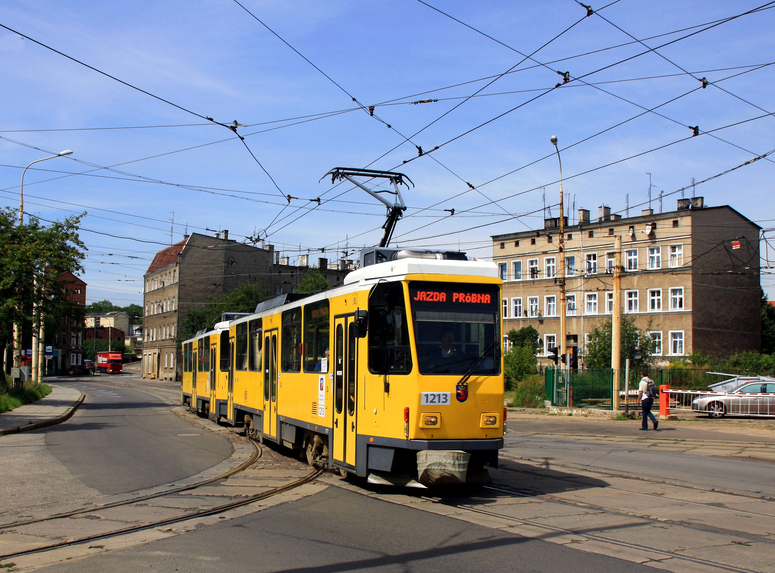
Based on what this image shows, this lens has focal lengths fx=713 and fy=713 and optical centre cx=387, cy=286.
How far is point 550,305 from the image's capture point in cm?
5862

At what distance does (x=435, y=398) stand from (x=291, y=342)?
195 inches

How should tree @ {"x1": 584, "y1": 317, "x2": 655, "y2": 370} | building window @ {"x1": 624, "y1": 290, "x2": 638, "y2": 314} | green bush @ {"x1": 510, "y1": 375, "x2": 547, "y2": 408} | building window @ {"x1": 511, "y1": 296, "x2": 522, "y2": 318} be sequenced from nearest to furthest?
green bush @ {"x1": 510, "y1": 375, "x2": 547, "y2": 408}, tree @ {"x1": 584, "y1": 317, "x2": 655, "y2": 370}, building window @ {"x1": 624, "y1": 290, "x2": 638, "y2": 314}, building window @ {"x1": 511, "y1": 296, "x2": 522, "y2": 318}

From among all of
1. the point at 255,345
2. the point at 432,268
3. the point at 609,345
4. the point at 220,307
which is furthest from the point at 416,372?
the point at 220,307

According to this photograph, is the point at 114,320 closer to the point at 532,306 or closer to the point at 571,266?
the point at 532,306

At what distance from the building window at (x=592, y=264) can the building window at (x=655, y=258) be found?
436cm

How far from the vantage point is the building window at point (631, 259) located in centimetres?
5376

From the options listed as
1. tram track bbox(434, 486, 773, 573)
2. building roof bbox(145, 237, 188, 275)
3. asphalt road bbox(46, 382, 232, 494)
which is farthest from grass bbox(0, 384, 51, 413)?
building roof bbox(145, 237, 188, 275)

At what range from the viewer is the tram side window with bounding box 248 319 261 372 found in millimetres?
16031

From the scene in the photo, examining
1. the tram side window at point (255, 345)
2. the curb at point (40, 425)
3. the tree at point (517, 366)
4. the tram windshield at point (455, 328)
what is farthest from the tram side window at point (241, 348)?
the tree at point (517, 366)

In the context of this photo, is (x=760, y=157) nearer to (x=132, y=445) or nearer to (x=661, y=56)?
(x=661, y=56)

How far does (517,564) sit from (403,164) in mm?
13465

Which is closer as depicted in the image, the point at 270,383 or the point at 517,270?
the point at 270,383

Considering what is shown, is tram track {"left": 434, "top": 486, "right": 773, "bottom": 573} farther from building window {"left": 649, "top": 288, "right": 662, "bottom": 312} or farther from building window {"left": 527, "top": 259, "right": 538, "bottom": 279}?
building window {"left": 527, "top": 259, "right": 538, "bottom": 279}

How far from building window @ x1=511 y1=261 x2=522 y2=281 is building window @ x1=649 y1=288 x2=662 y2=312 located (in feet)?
38.8
